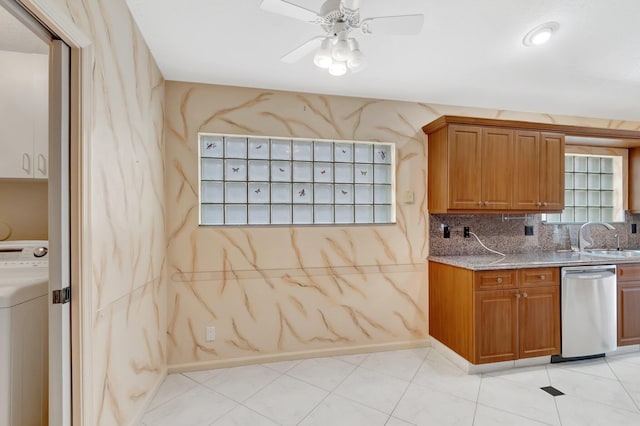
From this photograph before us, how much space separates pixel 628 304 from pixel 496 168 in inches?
68.9

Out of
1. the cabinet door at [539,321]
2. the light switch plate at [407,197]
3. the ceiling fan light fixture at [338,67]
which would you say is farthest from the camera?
the light switch plate at [407,197]

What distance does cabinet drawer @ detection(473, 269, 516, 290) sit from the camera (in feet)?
8.74

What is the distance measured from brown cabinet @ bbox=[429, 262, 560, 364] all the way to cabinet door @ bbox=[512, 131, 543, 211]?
26.6 inches

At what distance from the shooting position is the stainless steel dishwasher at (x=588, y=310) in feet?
9.32

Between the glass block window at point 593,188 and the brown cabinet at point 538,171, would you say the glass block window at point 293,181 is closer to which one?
the brown cabinet at point 538,171

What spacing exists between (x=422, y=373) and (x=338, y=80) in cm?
259

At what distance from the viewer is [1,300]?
58.7 inches

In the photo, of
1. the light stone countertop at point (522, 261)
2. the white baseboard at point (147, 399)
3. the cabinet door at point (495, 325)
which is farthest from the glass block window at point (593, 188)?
the white baseboard at point (147, 399)

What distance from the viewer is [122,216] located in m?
1.87

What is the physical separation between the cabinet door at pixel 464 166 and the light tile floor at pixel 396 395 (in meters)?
1.48

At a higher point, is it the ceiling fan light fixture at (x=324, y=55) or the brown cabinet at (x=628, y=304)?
the ceiling fan light fixture at (x=324, y=55)

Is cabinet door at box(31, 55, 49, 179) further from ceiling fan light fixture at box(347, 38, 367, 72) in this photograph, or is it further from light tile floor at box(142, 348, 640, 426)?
ceiling fan light fixture at box(347, 38, 367, 72)

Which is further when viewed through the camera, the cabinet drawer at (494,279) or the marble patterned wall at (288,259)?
the marble patterned wall at (288,259)

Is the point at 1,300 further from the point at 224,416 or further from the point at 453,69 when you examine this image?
the point at 453,69
